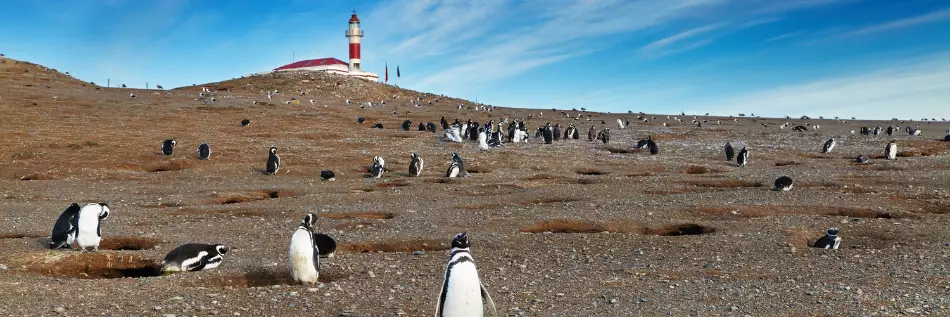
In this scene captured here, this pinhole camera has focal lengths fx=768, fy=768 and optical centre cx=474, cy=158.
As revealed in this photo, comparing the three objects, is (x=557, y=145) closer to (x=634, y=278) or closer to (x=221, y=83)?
(x=634, y=278)

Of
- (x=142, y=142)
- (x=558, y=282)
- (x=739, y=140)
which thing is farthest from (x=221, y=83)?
(x=558, y=282)

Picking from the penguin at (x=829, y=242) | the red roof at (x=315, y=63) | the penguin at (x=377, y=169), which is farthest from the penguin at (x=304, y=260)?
the red roof at (x=315, y=63)

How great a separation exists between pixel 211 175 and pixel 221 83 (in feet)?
163

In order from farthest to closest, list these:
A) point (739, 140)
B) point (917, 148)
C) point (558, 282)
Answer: point (739, 140)
point (917, 148)
point (558, 282)

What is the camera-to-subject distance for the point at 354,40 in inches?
3009

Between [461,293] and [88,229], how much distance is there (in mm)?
5981

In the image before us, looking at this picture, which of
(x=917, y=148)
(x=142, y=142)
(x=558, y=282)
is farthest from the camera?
(x=917, y=148)

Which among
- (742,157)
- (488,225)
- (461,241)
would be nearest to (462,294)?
(461,241)

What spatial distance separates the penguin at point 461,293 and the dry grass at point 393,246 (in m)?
4.02

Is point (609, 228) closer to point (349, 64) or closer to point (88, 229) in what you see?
point (88, 229)

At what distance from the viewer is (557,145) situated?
29.9m

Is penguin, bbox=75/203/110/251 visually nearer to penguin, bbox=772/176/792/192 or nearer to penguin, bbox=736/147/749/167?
penguin, bbox=772/176/792/192

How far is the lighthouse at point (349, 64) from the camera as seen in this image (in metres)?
76.1

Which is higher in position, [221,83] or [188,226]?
[221,83]
